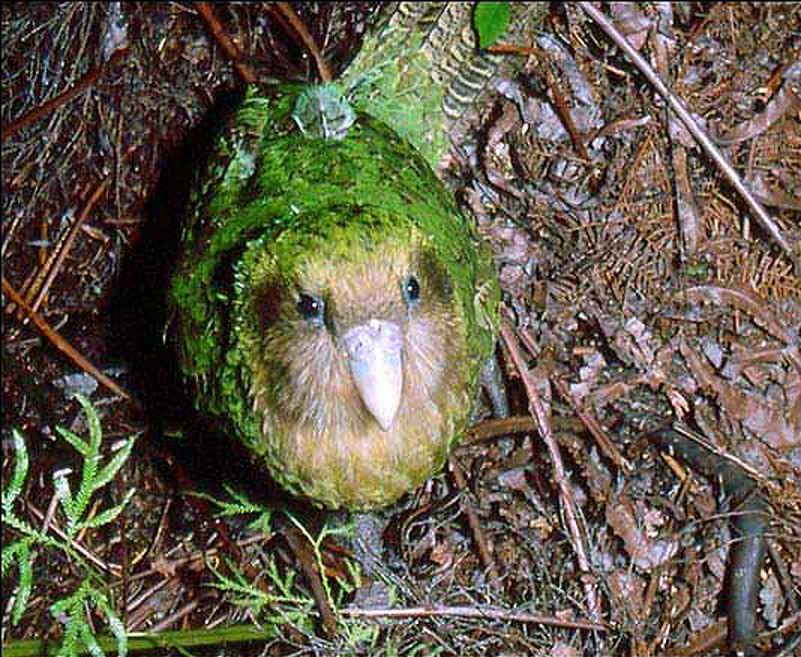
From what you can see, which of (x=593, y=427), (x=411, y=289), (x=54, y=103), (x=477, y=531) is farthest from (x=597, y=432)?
(x=54, y=103)

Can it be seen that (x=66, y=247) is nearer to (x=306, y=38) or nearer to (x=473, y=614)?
(x=306, y=38)

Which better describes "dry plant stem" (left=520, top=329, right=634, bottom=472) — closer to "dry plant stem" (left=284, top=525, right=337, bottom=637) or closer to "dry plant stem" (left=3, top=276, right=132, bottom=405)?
"dry plant stem" (left=284, top=525, right=337, bottom=637)

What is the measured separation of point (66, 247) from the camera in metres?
3.89

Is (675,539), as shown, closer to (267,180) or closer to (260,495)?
(260,495)

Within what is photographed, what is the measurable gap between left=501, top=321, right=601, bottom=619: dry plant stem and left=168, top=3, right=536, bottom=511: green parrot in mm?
279

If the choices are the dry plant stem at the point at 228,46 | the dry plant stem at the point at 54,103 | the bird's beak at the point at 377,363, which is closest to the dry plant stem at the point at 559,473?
the bird's beak at the point at 377,363

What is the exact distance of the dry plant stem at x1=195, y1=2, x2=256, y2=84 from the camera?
154 inches

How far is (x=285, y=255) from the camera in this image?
100 inches

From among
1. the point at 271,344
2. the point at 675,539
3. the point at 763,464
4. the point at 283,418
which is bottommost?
the point at 675,539

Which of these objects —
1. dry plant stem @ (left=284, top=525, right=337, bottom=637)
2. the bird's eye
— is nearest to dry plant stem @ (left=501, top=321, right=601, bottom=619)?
dry plant stem @ (left=284, top=525, right=337, bottom=637)

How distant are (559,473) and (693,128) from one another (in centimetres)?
134

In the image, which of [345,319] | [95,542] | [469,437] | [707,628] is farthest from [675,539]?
[95,542]

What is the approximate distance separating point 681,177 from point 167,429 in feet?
6.83

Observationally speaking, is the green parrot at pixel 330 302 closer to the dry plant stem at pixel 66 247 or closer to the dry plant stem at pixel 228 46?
the dry plant stem at pixel 228 46
